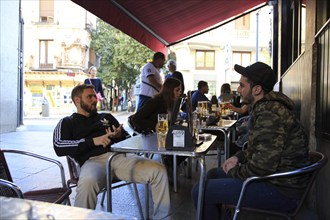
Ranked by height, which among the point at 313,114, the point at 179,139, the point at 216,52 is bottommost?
the point at 179,139

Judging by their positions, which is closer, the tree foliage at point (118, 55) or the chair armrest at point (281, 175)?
the chair armrest at point (281, 175)

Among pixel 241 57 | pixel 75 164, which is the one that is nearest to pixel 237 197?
pixel 75 164

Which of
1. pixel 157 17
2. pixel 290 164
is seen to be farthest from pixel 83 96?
pixel 157 17

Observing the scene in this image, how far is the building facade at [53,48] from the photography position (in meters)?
32.3

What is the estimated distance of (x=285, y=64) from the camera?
6535 mm

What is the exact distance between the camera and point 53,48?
A: 32.7 m

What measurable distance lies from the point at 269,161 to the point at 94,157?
63.2 inches

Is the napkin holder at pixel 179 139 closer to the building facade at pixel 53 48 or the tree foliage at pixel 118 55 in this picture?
the tree foliage at pixel 118 55

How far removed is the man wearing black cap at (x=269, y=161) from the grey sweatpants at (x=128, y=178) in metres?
0.55

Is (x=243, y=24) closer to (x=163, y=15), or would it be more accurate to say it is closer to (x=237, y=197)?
(x=163, y=15)

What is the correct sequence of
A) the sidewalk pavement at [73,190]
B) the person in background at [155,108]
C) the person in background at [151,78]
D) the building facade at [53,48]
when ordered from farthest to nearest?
the building facade at [53,48], the person in background at [151,78], the person in background at [155,108], the sidewalk pavement at [73,190]

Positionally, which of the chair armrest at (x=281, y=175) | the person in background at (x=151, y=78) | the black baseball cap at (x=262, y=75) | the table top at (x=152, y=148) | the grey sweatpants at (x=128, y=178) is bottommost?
the grey sweatpants at (x=128, y=178)

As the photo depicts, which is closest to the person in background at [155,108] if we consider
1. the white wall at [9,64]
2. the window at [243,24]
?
the white wall at [9,64]

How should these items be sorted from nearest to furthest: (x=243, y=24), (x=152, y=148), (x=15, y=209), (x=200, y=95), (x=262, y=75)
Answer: (x=15, y=209)
(x=262, y=75)
(x=152, y=148)
(x=200, y=95)
(x=243, y=24)
